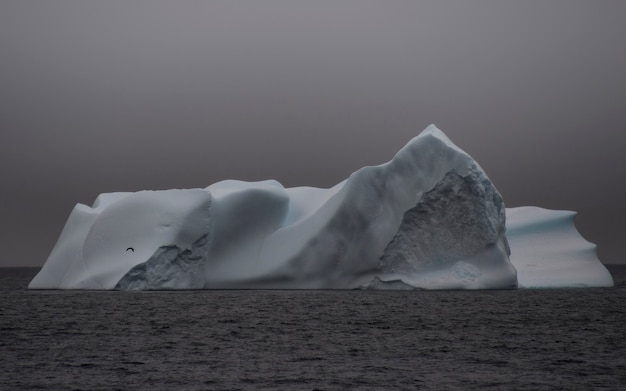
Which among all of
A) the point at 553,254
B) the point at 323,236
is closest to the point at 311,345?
the point at 323,236

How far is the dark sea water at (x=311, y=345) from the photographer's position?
11.2 metres

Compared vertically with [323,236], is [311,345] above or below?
below

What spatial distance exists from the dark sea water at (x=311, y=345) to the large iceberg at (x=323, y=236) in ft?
2.92

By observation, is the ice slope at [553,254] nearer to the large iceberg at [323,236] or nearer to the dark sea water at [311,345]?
the dark sea water at [311,345]

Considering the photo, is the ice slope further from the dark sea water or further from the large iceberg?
the large iceberg

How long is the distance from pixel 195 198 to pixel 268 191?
2.14 m

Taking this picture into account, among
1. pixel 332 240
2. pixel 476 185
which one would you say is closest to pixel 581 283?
pixel 476 185

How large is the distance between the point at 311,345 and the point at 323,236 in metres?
10.1

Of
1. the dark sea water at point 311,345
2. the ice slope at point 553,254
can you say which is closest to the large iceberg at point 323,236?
the dark sea water at point 311,345

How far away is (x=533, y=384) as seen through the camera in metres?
10.9

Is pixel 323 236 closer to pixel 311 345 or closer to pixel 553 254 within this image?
pixel 553 254

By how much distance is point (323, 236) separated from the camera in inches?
994

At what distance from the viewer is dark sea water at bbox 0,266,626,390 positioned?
36.7 ft

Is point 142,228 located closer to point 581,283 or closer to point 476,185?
point 476,185
